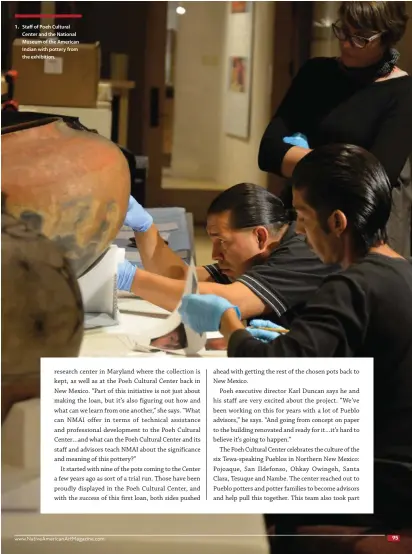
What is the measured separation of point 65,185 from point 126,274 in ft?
0.84

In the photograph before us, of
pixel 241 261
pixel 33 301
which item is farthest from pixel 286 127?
pixel 33 301

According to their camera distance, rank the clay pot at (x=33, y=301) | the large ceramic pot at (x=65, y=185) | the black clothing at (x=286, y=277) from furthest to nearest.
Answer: the black clothing at (x=286, y=277) → the large ceramic pot at (x=65, y=185) → the clay pot at (x=33, y=301)

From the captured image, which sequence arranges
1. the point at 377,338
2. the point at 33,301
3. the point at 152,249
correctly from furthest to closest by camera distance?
the point at 152,249
the point at 377,338
the point at 33,301

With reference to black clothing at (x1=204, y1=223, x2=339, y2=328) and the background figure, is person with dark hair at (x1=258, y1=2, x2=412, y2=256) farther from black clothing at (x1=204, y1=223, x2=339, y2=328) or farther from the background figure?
the background figure

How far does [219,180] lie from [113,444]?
0.51 metres

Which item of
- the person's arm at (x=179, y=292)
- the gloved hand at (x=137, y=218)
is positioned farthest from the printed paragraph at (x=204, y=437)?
the gloved hand at (x=137, y=218)

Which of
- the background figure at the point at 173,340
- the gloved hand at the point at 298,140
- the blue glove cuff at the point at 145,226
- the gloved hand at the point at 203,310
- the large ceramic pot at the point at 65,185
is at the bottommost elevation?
the background figure at the point at 173,340

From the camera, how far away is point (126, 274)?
1417mm

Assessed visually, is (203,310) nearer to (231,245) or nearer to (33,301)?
(231,245)

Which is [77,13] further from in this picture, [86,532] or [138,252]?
[86,532]

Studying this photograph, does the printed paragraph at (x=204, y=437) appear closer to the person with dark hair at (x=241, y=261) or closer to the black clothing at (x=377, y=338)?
the black clothing at (x=377, y=338)

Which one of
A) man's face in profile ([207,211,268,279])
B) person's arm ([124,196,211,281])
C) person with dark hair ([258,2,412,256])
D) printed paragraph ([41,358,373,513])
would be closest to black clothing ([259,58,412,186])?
person with dark hair ([258,2,412,256])

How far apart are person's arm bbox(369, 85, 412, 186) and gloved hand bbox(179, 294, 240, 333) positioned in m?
0.37

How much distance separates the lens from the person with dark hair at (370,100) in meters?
1.32
